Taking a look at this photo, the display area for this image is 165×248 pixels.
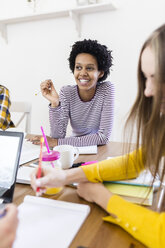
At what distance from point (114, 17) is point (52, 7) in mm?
656

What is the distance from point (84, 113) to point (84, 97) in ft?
0.42

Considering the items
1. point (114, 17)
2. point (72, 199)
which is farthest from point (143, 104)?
point (114, 17)

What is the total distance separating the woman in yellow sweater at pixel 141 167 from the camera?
1.75ft

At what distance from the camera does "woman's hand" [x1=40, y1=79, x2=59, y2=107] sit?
1.44m

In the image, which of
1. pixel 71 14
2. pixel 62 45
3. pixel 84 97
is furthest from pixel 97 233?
pixel 62 45

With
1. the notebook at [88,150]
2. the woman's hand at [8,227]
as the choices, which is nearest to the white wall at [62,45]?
the notebook at [88,150]

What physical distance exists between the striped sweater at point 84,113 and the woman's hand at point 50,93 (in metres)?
0.04

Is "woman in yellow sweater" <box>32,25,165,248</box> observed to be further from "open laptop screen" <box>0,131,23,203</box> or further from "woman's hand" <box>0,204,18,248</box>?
"woman's hand" <box>0,204,18,248</box>

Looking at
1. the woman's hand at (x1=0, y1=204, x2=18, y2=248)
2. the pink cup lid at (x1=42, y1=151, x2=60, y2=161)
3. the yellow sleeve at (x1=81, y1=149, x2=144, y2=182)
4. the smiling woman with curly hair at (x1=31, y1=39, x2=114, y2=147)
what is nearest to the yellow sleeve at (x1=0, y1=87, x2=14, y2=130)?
the smiling woman with curly hair at (x1=31, y1=39, x2=114, y2=147)

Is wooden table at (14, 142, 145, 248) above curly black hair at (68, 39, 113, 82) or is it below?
below

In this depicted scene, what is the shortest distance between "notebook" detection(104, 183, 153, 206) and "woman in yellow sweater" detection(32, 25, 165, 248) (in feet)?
0.16

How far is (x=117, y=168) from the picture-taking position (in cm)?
78

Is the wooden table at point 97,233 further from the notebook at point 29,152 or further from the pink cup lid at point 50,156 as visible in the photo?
the notebook at point 29,152

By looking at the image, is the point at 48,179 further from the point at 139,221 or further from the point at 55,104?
the point at 55,104
